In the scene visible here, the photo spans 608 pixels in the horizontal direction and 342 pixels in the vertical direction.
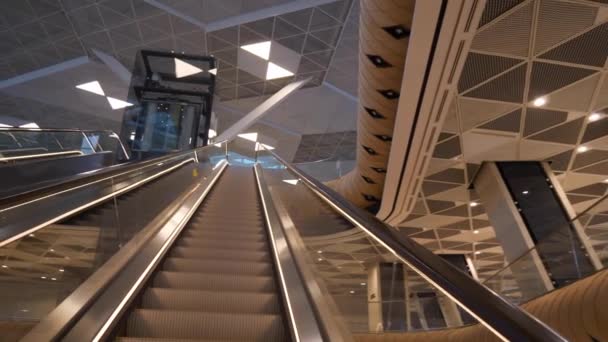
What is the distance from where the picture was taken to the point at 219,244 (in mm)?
4137

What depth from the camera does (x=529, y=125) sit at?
26.8 ft

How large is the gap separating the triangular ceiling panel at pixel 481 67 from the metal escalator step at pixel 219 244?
4372 millimetres

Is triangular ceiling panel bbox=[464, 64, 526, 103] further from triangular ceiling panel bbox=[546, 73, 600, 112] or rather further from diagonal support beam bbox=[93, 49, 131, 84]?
diagonal support beam bbox=[93, 49, 131, 84]

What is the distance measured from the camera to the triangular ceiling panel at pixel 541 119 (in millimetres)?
7719

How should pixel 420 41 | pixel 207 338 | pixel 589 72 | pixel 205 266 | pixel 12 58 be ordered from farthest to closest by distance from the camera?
1. pixel 12 58
2. pixel 589 72
3. pixel 420 41
4. pixel 205 266
5. pixel 207 338

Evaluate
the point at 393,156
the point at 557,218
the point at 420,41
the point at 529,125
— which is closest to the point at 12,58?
the point at 393,156

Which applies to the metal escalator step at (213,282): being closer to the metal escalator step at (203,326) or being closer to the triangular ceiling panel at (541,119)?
the metal escalator step at (203,326)

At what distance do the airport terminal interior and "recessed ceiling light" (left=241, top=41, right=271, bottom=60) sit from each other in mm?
75

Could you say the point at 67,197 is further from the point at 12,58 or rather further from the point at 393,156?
the point at 12,58

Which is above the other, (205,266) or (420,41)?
(420,41)

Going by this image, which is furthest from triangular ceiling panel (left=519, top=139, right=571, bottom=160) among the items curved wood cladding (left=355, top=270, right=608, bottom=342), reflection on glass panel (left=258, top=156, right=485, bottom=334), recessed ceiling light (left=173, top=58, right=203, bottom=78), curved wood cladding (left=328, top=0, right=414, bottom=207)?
recessed ceiling light (left=173, top=58, right=203, bottom=78)

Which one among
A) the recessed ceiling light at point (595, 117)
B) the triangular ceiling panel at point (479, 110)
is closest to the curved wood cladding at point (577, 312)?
the triangular ceiling panel at point (479, 110)

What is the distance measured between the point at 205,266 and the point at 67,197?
1.28 m

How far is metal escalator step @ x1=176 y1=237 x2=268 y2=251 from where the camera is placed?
4102 mm
